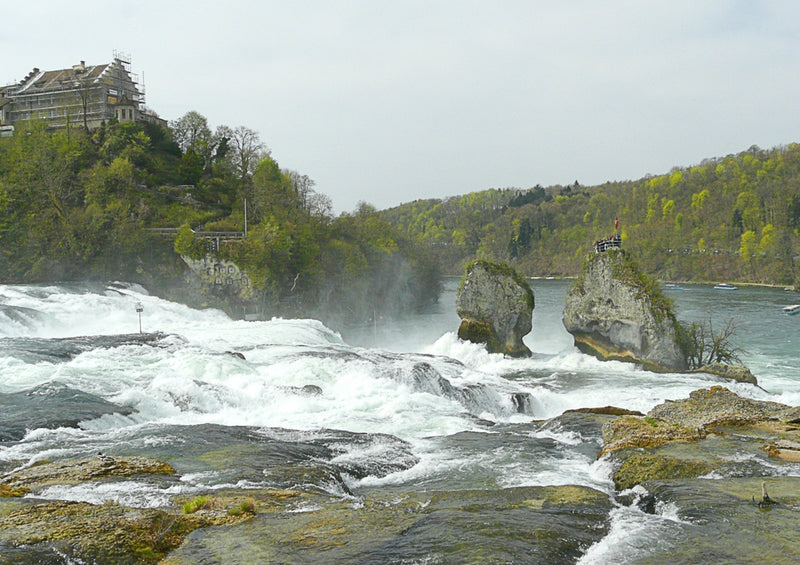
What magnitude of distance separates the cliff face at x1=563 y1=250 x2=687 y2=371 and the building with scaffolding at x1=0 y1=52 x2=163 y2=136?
54415mm

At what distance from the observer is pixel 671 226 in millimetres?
143625

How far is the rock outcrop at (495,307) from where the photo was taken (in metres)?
44.8

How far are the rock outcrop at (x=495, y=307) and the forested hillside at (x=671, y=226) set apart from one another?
6279cm

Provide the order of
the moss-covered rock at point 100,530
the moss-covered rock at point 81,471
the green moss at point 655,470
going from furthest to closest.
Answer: the green moss at point 655,470
the moss-covered rock at point 81,471
the moss-covered rock at point 100,530

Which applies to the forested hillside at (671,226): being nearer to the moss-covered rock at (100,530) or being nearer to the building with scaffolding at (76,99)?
the building with scaffolding at (76,99)

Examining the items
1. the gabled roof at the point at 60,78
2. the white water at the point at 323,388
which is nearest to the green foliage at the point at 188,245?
the white water at the point at 323,388

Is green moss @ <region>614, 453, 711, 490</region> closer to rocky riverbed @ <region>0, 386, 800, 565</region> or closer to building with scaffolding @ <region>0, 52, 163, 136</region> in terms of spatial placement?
rocky riverbed @ <region>0, 386, 800, 565</region>

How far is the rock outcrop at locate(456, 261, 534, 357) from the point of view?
44781 millimetres

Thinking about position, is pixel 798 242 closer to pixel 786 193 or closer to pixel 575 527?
pixel 786 193

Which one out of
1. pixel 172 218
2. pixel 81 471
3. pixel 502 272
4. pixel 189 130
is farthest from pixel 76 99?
pixel 81 471

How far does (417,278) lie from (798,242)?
73.4 meters

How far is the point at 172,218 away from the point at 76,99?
24314 mm

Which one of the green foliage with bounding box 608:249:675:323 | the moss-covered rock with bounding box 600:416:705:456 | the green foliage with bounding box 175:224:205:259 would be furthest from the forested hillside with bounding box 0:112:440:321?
the moss-covered rock with bounding box 600:416:705:456

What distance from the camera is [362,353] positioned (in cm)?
3384
